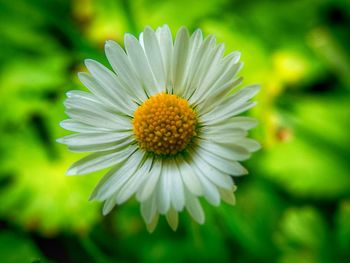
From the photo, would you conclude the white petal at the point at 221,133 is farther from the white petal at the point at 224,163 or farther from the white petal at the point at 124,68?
the white petal at the point at 124,68

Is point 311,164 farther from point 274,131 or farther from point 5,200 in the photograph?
point 5,200

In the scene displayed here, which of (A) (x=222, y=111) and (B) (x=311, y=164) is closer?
(A) (x=222, y=111)

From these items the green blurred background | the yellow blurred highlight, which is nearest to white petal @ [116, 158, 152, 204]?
the green blurred background

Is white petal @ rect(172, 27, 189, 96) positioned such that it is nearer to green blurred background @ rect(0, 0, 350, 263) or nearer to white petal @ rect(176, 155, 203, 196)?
white petal @ rect(176, 155, 203, 196)

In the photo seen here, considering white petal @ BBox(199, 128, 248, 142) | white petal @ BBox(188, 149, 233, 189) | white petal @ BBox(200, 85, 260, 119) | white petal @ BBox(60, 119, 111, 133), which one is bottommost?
white petal @ BBox(188, 149, 233, 189)

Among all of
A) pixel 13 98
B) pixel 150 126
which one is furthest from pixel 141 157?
pixel 13 98

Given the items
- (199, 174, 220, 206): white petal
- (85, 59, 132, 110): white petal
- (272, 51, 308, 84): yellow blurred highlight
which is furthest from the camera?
(272, 51, 308, 84): yellow blurred highlight

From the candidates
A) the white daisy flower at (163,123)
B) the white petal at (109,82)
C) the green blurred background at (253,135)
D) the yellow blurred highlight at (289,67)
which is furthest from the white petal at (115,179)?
the yellow blurred highlight at (289,67)

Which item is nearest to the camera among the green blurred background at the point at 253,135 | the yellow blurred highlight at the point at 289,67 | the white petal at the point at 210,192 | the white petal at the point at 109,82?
the white petal at the point at 210,192
